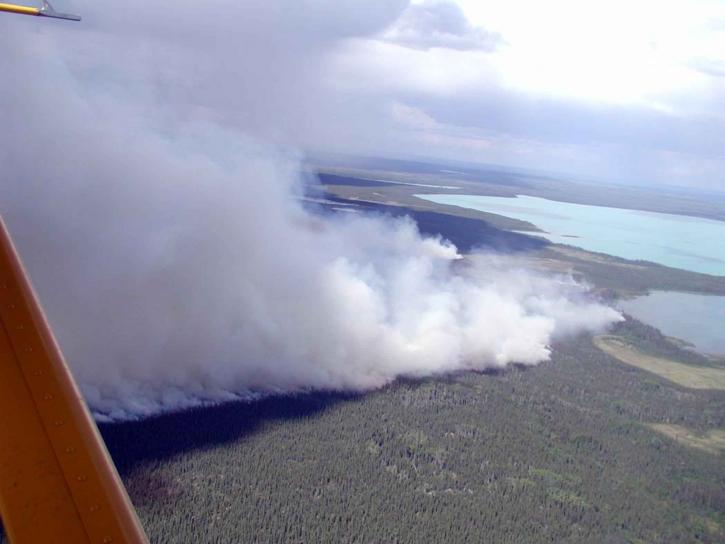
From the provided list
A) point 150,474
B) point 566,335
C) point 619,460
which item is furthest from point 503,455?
point 566,335

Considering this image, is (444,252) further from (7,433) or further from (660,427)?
(7,433)

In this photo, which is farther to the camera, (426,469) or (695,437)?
(695,437)

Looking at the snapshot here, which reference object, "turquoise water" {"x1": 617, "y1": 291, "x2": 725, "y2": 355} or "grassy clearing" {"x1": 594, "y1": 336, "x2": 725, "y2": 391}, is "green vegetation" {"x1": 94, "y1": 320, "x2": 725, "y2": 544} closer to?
"grassy clearing" {"x1": 594, "y1": 336, "x2": 725, "y2": 391}

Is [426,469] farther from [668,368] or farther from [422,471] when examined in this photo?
[668,368]

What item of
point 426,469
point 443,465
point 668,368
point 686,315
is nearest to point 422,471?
point 426,469

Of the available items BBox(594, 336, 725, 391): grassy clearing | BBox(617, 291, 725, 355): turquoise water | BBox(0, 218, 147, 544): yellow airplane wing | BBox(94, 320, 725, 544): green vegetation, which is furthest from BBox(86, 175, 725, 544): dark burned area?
BBox(617, 291, 725, 355): turquoise water

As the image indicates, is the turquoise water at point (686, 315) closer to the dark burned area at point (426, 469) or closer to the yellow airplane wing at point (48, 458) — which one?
the dark burned area at point (426, 469)

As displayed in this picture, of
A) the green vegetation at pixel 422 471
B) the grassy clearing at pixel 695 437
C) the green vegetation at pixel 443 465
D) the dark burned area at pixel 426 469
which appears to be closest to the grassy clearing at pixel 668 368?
the green vegetation at pixel 443 465
